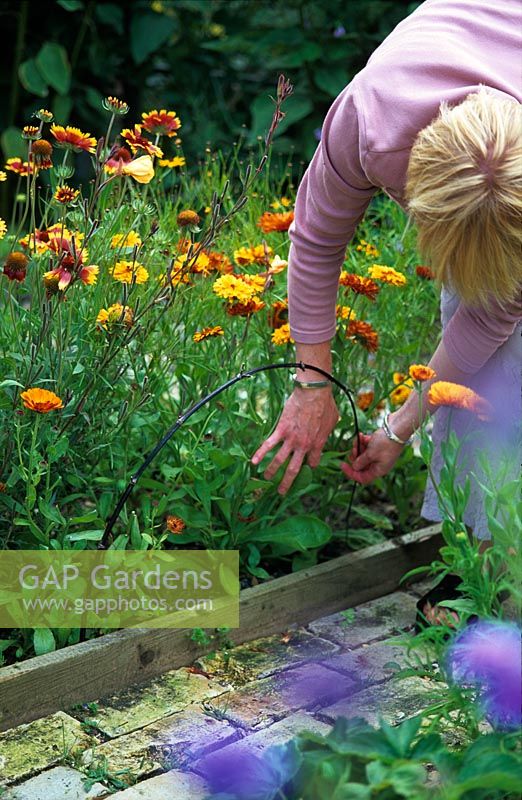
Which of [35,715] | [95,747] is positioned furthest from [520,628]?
[35,715]

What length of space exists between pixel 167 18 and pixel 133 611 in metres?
3.91

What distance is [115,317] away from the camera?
187 centimetres

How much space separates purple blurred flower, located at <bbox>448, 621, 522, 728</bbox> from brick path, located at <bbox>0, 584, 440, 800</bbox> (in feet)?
0.64

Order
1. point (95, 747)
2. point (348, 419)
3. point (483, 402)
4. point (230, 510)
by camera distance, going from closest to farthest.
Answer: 1. point (95, 747)
2. point (483, 402)
3. point (230, 510)
4. point (348, 419)

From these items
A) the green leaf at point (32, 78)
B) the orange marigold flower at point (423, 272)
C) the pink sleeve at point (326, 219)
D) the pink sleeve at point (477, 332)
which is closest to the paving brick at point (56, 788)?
the pink sleeve at point (326, 219)

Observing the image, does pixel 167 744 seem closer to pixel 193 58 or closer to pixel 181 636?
pixel 181 636

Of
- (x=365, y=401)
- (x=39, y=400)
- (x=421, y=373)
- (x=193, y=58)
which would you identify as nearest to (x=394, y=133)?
(x=421, y=373)

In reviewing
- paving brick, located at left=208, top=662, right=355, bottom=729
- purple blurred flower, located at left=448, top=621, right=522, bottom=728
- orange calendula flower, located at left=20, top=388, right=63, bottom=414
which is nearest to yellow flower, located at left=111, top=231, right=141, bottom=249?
orange calendula flower, located at left=20, top=388, right=63, bottom=414

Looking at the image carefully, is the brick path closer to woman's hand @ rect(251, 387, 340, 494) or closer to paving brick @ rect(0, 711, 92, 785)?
paving brick @ rect(0, 711, 92, 785)

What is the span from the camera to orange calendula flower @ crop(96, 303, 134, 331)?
73.2 inches

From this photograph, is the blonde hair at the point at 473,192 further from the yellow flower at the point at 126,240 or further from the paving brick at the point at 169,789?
the paving brick at the point at 169,789

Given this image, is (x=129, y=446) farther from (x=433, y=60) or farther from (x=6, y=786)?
(x=433, y=60)

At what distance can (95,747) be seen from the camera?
→ 175 centimetres

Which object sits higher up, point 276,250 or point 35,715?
point 276,250
